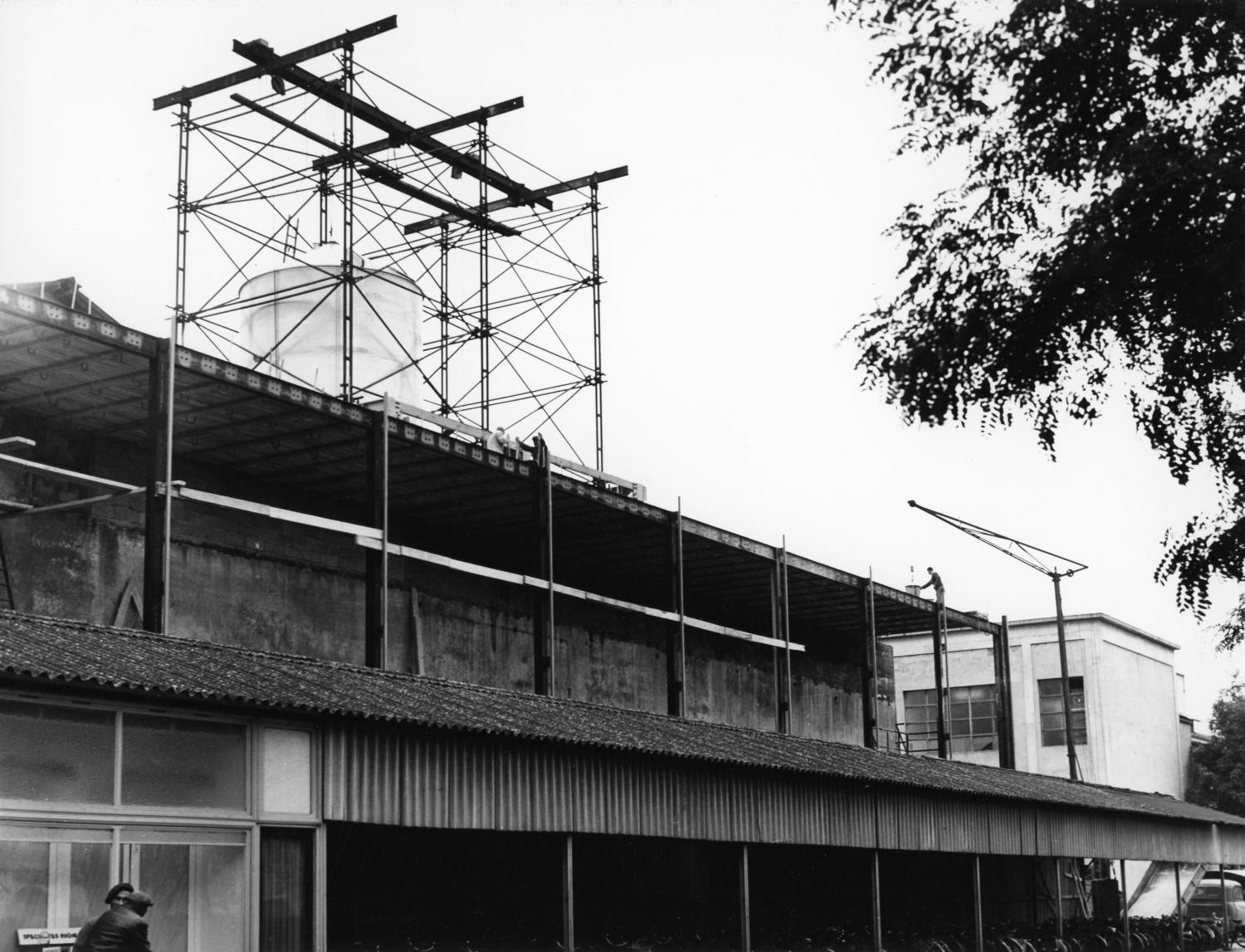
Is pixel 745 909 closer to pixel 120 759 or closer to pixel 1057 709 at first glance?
pixel 120 759

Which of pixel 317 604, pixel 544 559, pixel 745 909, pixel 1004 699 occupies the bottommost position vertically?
pixel 745 909

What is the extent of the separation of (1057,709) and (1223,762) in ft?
34.3

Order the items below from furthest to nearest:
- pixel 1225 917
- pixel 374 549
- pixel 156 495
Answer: pixel 1225 917, pixel 374 549, pixel 156 495

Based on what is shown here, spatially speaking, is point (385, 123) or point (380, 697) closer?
point (380, 697)

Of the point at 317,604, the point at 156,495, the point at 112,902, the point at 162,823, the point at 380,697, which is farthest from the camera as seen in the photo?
the point at 317,604

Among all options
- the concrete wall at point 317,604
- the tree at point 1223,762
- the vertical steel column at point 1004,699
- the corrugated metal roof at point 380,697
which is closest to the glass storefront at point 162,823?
the corrugated metal roof at point 380,697

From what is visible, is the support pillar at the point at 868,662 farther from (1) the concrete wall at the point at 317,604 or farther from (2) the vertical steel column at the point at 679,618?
(2) the vertical steel column at the point at 679,618

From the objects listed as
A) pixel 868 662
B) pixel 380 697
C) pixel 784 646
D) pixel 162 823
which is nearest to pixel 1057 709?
pixel 868 662

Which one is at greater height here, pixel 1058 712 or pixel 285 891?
pixel 1058 712

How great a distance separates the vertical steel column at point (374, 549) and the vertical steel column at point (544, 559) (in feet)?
12.7

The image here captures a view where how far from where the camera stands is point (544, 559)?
31375 millimetres

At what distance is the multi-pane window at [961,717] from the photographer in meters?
64.1

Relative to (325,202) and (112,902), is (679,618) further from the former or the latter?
(112,902)

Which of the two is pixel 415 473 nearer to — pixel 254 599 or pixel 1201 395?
pixel 254 599
